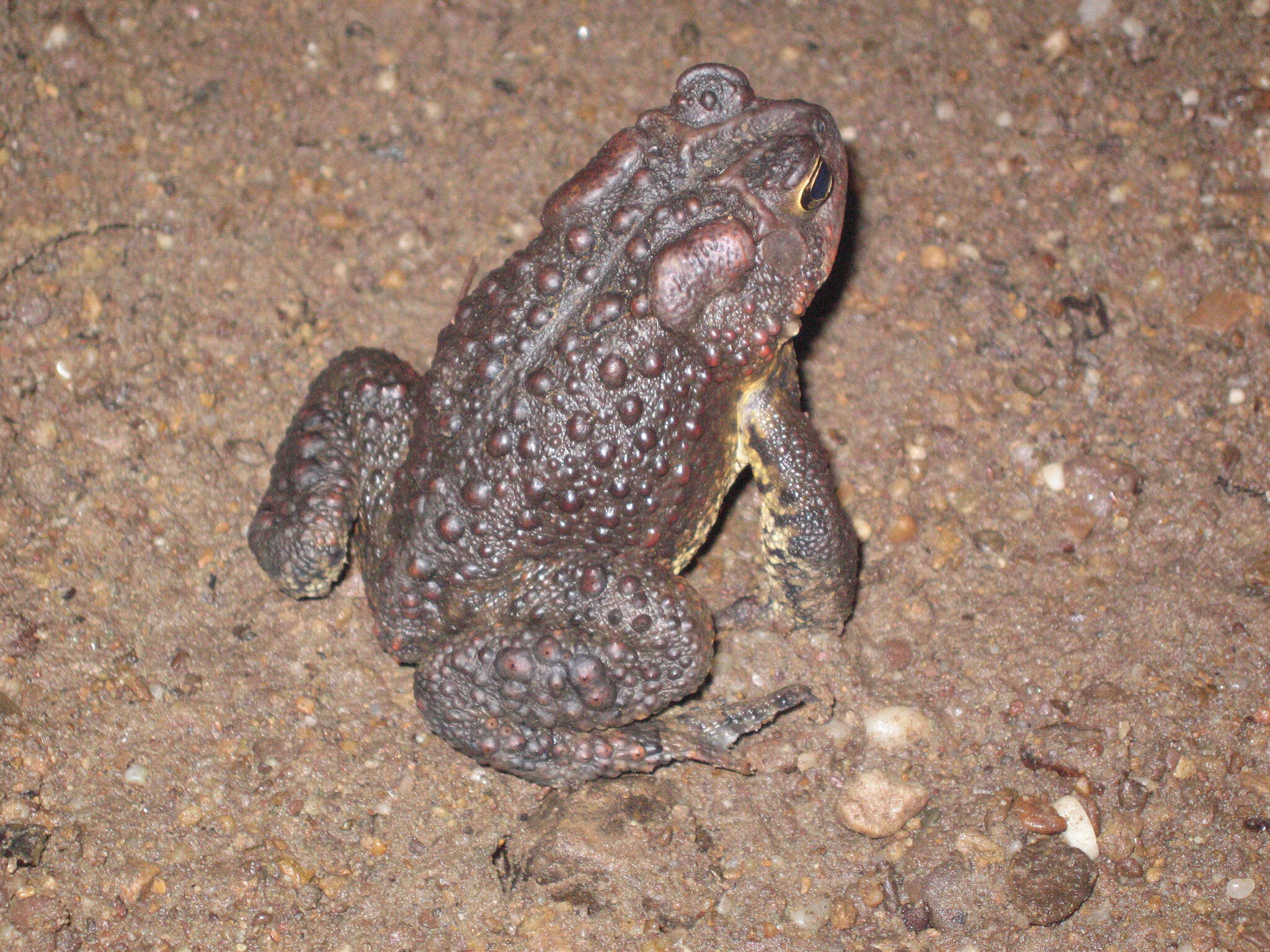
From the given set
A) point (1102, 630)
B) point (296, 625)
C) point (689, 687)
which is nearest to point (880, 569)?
point (1102, 630)

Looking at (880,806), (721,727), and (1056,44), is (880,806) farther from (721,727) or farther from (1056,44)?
(1056,44)

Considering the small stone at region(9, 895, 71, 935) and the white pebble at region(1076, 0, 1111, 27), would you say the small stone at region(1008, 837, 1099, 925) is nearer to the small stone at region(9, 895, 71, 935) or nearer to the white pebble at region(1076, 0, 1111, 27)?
the small stone at region(9, 895, 71, 935)

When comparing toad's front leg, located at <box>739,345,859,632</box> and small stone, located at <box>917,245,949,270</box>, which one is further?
small stone, located at <box>917,245,949,270</box>

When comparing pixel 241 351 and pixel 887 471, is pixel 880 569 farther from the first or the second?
pixel 241 351

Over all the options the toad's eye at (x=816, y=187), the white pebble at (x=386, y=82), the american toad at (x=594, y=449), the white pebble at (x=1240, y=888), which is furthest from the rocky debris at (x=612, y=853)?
the white pebble at (x=386, y=82)

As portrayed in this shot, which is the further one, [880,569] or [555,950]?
[880,569]

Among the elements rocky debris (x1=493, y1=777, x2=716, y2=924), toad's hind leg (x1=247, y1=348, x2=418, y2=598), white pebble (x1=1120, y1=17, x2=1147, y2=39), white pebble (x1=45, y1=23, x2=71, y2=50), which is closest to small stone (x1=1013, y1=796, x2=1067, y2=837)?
rocky debris (x1=493, y1=777, x2=716, y2=924)
